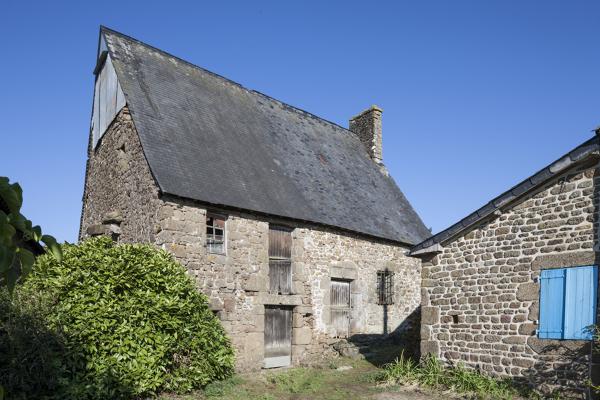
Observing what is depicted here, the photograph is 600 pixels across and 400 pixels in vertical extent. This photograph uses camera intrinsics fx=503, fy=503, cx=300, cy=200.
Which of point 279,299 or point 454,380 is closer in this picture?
point 454,380

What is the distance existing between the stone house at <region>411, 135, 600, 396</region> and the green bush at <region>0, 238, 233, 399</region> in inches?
177

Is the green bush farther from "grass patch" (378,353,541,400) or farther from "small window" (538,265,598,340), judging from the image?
"small window" (538,265,598,340)

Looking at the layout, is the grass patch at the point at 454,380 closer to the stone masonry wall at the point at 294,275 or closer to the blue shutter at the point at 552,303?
the blue shutter at the point at 552,303

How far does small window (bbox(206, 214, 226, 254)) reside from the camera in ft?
37.0

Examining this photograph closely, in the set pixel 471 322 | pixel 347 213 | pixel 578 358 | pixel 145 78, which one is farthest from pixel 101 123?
pixel 578 358

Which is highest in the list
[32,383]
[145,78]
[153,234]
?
[145,78]

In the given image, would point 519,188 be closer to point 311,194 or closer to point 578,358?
point 578,358

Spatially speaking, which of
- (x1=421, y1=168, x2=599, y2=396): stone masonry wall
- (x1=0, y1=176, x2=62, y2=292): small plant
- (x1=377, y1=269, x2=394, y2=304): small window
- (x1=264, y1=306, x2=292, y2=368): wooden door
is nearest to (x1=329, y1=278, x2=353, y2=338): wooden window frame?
(x1=377, y1=269, x2=394, y2=304): small window

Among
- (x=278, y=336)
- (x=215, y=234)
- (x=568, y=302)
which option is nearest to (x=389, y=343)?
(x=278, y=336)

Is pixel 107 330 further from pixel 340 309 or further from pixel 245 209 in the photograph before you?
pixel 340 309

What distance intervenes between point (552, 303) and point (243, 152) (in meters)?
8.39

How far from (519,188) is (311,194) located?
20.7ft

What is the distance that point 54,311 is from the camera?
773 cm

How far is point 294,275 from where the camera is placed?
42.0ft
